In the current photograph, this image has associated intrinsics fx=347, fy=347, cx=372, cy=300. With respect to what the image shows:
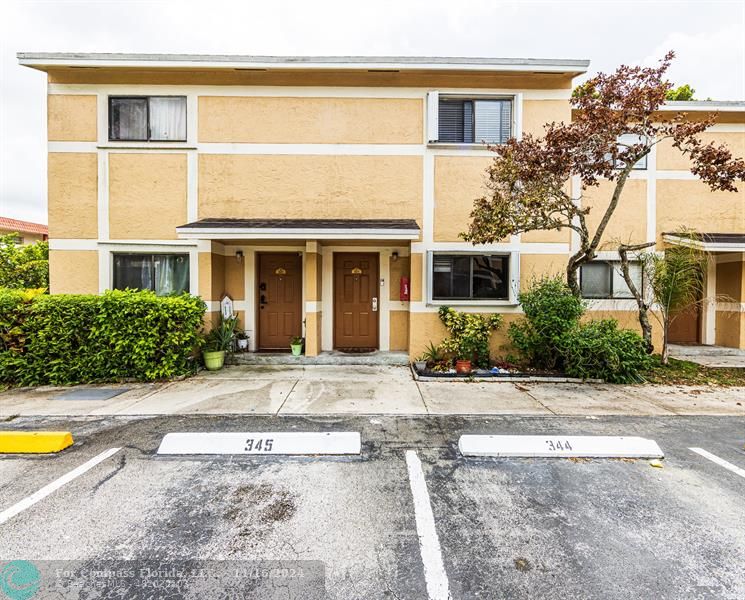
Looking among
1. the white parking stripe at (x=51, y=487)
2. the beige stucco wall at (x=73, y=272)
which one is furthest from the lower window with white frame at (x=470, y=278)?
the beige stucco wall at (x=73, y=272)

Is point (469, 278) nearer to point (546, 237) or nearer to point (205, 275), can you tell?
point (546, 237)

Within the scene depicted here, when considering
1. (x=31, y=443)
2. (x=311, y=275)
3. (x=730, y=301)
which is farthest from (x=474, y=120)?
(x=31, y=443)

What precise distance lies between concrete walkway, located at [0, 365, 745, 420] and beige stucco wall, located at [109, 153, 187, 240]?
144 inches

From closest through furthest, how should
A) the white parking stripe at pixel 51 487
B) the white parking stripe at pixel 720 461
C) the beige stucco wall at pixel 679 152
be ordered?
the white parking stripe at pixel 51 487 → the white parking stripe at pixel 720 461 → the beige stucco wall at pixel 679 152

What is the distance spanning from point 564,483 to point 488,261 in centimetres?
556

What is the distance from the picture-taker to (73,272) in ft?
26.6

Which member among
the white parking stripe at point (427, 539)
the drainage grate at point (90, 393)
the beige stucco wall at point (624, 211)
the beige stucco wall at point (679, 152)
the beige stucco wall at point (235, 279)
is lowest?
the white parking stripe at point (427, 539)

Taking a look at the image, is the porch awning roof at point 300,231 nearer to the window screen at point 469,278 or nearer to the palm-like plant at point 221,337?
the window screen at point 469,278

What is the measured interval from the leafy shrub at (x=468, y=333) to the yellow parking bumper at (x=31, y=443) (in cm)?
664

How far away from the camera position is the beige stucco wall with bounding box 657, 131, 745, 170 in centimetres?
895

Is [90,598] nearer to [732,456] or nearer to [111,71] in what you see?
[732,456]

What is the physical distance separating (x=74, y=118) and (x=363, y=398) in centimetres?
920

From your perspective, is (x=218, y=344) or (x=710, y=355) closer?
(x=218, y=344)

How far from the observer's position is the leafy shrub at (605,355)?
6879mm
